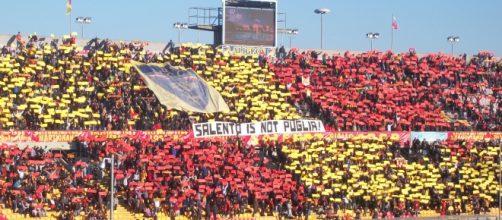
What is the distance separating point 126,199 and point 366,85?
64.0ft

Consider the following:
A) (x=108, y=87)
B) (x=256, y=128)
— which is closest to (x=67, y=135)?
(x=108, y=87)

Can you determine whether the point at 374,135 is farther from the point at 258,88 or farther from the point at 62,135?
the point at 62,135

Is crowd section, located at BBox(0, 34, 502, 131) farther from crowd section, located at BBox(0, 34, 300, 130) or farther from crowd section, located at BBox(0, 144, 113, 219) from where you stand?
crowd section, located at BBox(0, 144, 113, 219)

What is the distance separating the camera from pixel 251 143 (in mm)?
51281

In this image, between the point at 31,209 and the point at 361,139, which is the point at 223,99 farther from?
the point at 31,209

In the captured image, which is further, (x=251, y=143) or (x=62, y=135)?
(x=251, y=143)

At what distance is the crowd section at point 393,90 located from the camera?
55625 mm

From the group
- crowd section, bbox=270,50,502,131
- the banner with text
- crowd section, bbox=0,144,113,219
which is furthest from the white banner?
crowd section, bbox=0,144,113,219

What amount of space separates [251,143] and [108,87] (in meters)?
7.39

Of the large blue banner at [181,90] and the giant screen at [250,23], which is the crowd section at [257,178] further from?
the giant screen at [250,23]

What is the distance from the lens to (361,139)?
53031 millimetres

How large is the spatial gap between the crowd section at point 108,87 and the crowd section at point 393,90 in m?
2.01

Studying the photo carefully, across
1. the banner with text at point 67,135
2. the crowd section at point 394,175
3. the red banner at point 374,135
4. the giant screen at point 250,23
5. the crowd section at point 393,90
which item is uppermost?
the giant screen at point 250,23

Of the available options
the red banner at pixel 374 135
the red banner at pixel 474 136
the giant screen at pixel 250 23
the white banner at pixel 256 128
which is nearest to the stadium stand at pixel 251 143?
the red banner at pixel 374 135
